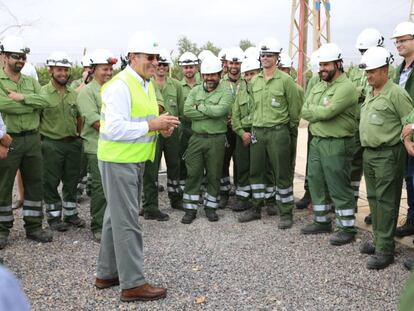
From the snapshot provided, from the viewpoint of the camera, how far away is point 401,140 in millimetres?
4766

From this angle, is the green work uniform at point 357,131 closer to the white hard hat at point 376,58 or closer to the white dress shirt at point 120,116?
the white hard hat at point 376,58

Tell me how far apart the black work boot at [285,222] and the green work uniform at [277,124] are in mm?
31

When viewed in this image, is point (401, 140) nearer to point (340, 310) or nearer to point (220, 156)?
point (340, 310)

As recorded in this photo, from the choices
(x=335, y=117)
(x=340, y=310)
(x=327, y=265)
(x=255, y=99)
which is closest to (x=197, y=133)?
(x=255, y=99)

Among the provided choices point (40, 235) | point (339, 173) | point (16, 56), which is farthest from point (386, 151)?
point (16, 56)

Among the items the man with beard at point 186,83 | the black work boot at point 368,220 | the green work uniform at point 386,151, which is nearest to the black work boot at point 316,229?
the black work boot at point 368,220

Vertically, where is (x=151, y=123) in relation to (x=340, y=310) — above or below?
above

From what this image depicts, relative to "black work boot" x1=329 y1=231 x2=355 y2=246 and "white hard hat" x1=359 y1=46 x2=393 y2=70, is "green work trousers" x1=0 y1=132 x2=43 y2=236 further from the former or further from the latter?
"white hard hat" x1=359 y1=46 x2=393 y2=70

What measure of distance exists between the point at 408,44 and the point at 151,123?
10.8 ft

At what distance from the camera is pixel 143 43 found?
3.98 m

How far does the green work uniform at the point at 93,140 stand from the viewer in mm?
5762

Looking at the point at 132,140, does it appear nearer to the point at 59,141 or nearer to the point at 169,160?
the point at 59,141

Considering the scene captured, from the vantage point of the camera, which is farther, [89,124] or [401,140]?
[89,124]

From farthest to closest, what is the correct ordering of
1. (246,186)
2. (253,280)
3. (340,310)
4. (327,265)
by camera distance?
(246,186), (327,265), (253,280), (340,310)
